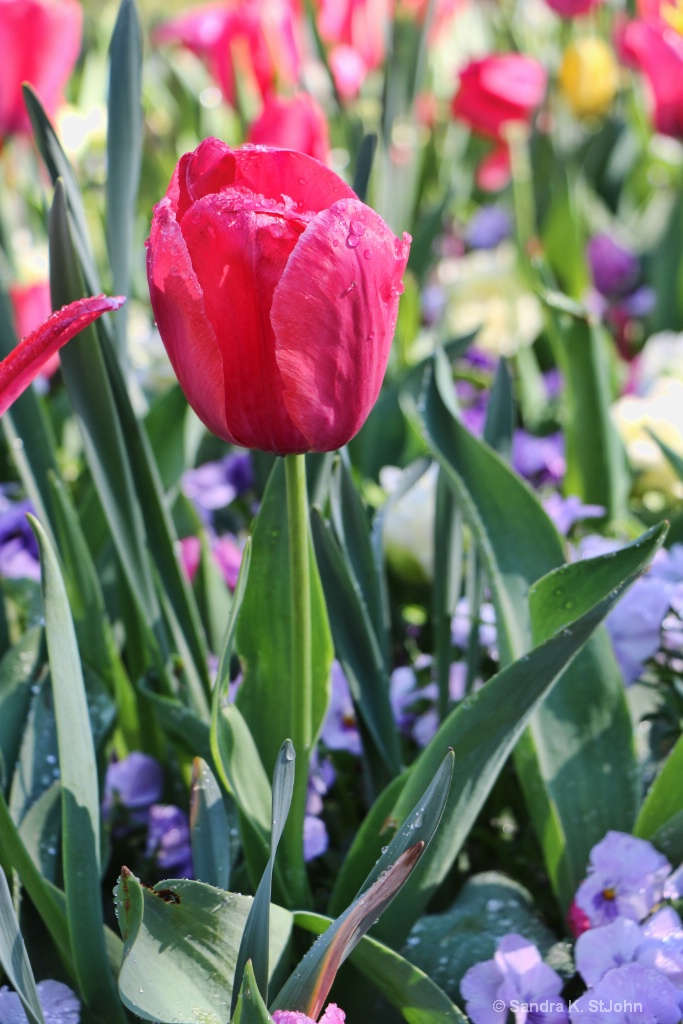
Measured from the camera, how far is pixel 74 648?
521mm

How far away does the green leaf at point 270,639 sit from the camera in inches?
24.0

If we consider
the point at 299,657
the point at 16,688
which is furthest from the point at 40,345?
the point at 16,688

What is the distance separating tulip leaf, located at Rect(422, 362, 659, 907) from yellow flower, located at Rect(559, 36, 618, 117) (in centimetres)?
146

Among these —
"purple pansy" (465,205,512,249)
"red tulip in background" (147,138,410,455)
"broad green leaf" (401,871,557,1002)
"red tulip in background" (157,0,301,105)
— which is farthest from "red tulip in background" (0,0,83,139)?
"broad green leaf" (401,871,557,1002)

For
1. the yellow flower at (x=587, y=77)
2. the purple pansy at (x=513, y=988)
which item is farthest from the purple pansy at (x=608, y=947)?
the yellow flower at (x=587, y=77)

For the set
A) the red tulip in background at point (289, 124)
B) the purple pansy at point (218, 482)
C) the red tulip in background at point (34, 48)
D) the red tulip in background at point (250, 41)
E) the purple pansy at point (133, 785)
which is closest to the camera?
the purple pansy at point (133, 785)

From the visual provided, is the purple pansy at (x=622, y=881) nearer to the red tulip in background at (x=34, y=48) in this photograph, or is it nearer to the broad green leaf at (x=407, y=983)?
the broad green leaf at (x=407, y=983)

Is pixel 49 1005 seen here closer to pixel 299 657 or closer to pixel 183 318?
pixel 299 657

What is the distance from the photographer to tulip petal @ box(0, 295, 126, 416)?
0.39m

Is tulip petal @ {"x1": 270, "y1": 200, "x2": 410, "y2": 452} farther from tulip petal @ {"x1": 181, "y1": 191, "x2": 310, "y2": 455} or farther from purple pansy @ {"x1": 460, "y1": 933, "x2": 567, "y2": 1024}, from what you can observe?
purple pansy @ {"x1": 460, "y1": 933, "x2": 567, "y2": 1024}

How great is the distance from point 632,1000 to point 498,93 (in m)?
1.38

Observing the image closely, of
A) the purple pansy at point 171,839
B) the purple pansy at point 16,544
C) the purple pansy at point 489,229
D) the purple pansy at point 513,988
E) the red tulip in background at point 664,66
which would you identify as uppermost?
the red tulip in background at point 664,66

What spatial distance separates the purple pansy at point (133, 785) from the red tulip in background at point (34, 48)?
0.89 metres

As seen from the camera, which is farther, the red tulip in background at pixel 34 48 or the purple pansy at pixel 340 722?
the red tulip in background at pixel 34 48
